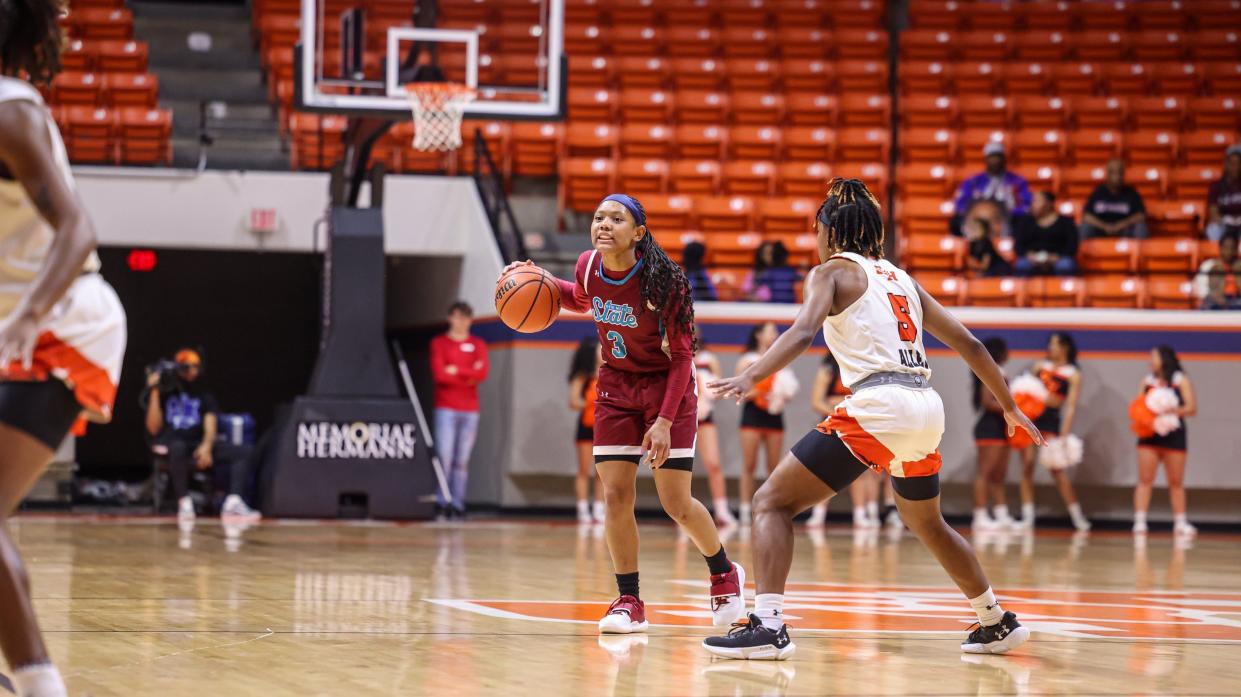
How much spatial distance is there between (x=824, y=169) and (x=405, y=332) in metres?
5.69

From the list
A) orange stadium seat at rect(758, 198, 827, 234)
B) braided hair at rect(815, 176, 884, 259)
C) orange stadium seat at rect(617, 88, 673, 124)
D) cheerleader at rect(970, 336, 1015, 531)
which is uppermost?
orange stadium seat at rect(617, 88, 673, 124)

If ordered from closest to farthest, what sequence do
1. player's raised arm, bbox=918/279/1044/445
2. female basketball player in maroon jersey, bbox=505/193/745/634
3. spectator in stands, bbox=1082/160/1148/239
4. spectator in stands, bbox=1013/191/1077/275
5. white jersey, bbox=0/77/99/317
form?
white jersey, bbox=0/77/99/317 < player's raised arm, bbox=918/279/1044/445 < female basketball player in maroon jersey, bbox=505/193/745/634 < spectator in stands, bbox=1013/191/1077/275 < spectator in stands, bbox=1082/160/1148/239

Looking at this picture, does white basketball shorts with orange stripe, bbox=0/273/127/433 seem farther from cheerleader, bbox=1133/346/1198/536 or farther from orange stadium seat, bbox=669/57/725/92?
orange stadium seat, bbox=669/57/725/92

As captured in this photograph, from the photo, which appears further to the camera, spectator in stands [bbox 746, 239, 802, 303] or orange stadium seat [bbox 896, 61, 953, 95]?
orange stadium seat [bbox 896, 61, 953, 95]

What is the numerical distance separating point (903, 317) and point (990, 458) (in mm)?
9890

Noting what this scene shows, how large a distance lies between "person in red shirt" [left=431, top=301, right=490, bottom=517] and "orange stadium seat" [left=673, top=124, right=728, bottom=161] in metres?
4.08

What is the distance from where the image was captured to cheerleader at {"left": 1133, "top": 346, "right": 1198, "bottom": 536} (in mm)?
14945

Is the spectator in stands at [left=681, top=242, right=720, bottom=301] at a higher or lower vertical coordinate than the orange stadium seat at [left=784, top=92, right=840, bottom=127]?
lower

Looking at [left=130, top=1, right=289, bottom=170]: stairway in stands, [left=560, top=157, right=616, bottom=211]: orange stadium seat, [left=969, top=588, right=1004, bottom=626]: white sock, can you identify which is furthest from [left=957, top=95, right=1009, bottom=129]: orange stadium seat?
[left=969, top=588, right=1004, bottom=626]: white sock

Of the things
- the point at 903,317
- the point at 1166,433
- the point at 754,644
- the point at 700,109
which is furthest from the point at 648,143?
the point at 754,644

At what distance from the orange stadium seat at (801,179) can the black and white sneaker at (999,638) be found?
464 inches

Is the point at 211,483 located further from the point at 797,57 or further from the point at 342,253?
the point at 797,57

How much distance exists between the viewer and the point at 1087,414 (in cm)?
1614

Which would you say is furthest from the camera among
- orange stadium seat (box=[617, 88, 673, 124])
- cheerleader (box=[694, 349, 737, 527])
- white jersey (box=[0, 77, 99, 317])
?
orange stadium seat (box=[617, 88, 673, 124])
